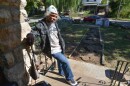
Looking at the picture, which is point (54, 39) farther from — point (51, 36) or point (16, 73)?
point (16, 73)

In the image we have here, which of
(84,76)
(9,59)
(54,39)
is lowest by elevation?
(84,76)

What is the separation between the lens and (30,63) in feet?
13.4

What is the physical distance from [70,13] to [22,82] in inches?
1332

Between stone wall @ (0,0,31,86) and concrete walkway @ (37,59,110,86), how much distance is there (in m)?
0.95

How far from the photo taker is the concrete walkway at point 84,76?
5.06m

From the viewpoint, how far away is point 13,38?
3467mm

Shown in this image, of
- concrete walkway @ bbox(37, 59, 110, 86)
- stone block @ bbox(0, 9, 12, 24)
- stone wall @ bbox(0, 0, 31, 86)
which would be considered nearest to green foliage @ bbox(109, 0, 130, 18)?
concrete walkway @ bbox(37, 59, 110, 86)

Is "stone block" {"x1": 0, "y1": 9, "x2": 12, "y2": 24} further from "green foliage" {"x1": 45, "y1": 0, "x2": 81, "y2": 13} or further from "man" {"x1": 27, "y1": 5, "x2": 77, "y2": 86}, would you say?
"green foliage" {"x1": 45, "y1": 0, "x2": 81, "y2": 13}

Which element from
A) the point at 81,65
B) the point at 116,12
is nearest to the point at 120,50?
the point at 81,65

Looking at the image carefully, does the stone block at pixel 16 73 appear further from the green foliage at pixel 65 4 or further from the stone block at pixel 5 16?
the green foliage at pixel 65 4

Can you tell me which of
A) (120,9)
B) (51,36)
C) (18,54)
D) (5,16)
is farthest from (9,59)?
(120,9)

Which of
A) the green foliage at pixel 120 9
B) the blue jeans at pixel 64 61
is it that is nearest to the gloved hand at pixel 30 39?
the blue jeans at pixel 64 61

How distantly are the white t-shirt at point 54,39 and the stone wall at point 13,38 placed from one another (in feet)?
2.23

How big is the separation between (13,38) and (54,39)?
1244 millimetres
